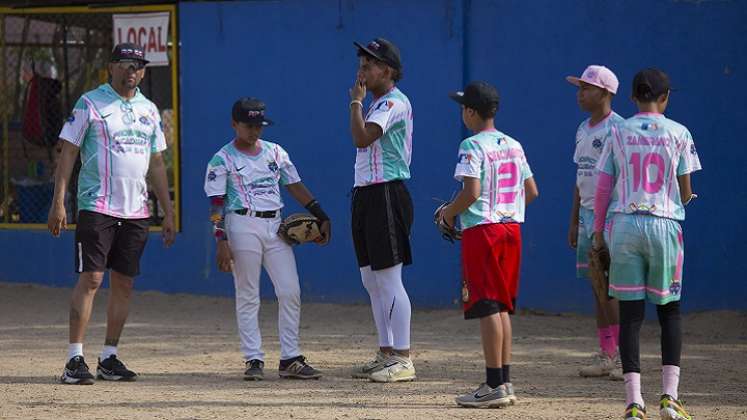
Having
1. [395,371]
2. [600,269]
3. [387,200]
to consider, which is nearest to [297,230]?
[387,200]

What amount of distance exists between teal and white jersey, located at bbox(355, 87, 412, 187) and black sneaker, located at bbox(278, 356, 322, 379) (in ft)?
3.78

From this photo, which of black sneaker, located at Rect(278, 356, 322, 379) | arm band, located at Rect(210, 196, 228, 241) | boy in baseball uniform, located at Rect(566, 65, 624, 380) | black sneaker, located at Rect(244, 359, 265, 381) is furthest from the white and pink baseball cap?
black sneaker, located at Rect(244, 359, 265, 381)

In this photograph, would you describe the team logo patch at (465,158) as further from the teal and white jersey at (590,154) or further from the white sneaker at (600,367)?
the white sneaker at (600,367)

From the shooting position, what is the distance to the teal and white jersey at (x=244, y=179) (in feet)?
24.5

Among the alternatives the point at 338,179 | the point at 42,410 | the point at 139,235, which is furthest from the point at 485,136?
the point at 338,179

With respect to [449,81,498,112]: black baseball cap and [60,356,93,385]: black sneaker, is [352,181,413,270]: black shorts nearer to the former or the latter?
[449,81,498,112]: black baseball cap

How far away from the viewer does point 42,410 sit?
21.5 ft

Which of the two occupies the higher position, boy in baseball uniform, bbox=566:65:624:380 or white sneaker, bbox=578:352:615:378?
boy in baseball uniform, bbox=566:65:624:380

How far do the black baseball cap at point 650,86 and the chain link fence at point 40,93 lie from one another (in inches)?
261

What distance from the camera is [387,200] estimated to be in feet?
24.2

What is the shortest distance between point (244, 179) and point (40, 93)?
5.42m

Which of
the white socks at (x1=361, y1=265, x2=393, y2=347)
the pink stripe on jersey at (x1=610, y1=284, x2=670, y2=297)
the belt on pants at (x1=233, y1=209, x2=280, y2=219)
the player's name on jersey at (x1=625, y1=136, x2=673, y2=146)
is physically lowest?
the white socks at (x1=361, y1=265, x2=393, y2=347)

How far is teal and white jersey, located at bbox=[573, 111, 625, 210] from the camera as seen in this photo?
7.38 metres

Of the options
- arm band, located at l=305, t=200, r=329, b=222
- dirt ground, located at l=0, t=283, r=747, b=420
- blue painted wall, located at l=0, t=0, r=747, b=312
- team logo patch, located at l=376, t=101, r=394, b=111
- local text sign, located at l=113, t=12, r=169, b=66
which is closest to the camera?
dirt ground, located at l=0, t=283, r=747, b=420
